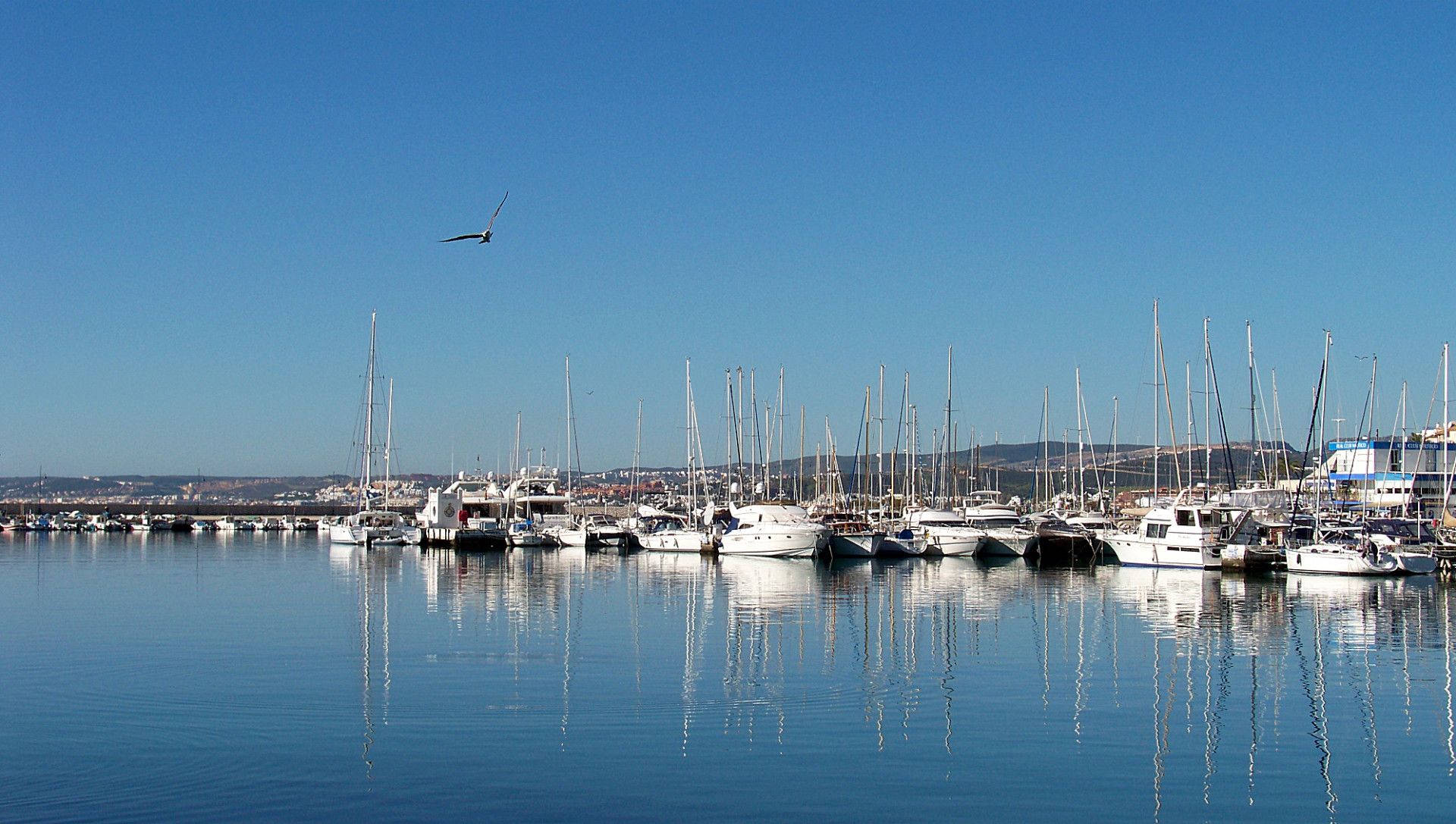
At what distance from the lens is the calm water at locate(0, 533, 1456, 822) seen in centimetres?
1462

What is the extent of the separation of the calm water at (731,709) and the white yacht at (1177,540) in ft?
42.3

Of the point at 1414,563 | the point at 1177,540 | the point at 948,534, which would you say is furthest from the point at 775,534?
the point at 1414,563

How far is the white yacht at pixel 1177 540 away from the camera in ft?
176

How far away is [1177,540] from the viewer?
180ft

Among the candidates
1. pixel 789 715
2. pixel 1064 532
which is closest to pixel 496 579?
pixel 1064 532

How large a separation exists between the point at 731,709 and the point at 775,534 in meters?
45.7

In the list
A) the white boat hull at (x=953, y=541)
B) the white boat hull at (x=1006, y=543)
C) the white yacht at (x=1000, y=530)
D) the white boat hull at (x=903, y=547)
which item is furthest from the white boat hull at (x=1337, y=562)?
the white boat hull at (x=903, y=547)

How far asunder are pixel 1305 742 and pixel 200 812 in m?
14.0

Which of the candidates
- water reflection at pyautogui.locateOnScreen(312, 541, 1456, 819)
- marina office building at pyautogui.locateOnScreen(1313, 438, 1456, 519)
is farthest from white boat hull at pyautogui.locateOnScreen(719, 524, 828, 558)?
marina office building at pyautogui.locateOnScreen(1313, 438, 1456, 519)

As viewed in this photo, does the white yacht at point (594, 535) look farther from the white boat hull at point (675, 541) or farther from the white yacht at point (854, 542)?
the white yacht at point (854, 542)

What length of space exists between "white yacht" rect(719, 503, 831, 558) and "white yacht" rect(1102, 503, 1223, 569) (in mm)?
14580

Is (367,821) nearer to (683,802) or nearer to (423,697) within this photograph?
(683,802)

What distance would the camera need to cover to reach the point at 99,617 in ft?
115

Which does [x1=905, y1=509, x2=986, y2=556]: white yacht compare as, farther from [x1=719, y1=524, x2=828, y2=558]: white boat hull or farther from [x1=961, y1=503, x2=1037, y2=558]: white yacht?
[x1=719, y1=524, x2=828, y2=558]: white boat hull
